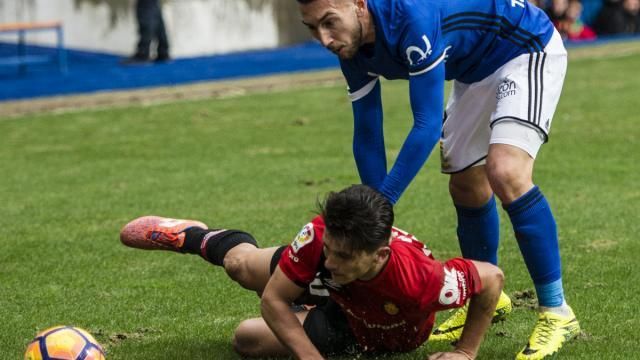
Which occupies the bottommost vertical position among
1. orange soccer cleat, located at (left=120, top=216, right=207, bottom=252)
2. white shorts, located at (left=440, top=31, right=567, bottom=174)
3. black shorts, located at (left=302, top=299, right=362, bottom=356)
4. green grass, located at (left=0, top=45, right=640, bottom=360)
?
green grass, located at (left=0, top=45, right=640, bottom=360)

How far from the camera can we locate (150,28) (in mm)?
21266

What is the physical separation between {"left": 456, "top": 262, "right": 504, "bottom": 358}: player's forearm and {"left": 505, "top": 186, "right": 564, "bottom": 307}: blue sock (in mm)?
423

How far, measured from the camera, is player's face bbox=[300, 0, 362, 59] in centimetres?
479

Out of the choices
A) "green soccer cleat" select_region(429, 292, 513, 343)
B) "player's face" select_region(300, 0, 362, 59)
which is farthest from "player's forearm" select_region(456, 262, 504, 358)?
"player's face" select_region(300, 0, 362, 59)

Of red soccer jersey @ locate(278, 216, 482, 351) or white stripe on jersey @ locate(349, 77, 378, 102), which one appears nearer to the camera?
red soccer jersey @ locate(278, 216, 482, 351)

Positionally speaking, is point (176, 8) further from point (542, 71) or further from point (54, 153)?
point (542, 71)

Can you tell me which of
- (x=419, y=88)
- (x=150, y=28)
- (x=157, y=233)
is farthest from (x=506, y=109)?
(x=150, y=28)

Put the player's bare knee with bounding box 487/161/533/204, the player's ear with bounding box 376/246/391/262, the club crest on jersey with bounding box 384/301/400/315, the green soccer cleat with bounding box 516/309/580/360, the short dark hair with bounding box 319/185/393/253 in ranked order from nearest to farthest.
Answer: the short dark hair with bounding box 319/185/393/253, the player's ear with bounding box 376/246/391/262, the club crest on jersey with bounding box 384/301/400/315, the green soccer cleat with bounding box 516/309/580/360, the player's bare knee with bounding box 487/161/533/204

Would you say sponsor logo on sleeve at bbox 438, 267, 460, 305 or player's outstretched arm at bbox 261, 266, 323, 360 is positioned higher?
sponsor logo on sleeve at bbox 438, 267, 460, 305

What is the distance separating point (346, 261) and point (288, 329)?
0.45m

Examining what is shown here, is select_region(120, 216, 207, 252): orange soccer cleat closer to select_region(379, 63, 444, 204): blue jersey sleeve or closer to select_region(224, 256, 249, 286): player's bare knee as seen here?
select_region(224, 256, 249, 286): player's bare knee

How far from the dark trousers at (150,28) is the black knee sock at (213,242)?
1568 centimetres

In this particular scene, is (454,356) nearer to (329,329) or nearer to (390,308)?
(390,308)

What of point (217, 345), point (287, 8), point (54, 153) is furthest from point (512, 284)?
point (287, 8)
